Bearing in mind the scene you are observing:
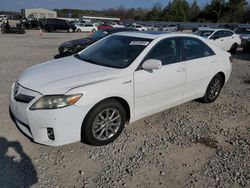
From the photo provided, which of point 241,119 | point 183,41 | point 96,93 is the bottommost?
point 241,119

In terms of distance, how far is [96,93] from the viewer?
10.9ft

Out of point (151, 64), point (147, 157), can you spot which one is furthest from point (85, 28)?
point (147, 157)

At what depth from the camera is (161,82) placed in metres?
4.10

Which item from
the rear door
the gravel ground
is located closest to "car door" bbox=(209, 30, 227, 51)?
the rear door

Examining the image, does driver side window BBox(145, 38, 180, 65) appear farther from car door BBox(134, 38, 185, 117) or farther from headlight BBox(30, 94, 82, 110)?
headlight BBox(30, 94, 82, 110)

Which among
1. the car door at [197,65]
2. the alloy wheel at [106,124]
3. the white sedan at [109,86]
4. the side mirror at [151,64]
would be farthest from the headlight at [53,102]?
the car door at [197,65]

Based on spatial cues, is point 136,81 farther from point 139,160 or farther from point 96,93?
point 139,160

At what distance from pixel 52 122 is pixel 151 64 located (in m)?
1.64

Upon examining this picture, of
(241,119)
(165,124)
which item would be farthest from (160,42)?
(241,119)

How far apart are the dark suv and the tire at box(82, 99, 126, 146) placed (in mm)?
34169

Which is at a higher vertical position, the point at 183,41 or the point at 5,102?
the point at 183,41

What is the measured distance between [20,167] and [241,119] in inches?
156

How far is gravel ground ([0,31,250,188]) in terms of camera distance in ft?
9.83

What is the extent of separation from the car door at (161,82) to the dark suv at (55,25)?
110 ft
